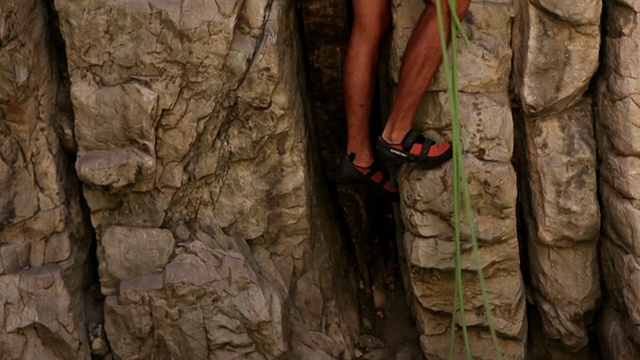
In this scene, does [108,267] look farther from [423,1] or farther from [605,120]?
[605,120]

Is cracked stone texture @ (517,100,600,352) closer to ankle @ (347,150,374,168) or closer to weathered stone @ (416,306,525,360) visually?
weathered stone @ (416,306,525,360)

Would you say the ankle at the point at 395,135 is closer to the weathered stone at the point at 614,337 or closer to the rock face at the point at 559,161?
the rock face at the point at 559,161

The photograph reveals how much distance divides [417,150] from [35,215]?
55.4 inches

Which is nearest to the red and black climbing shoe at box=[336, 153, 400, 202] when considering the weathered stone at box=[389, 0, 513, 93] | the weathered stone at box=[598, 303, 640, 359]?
the weathered stone at box=[389, 0, 513, 93]

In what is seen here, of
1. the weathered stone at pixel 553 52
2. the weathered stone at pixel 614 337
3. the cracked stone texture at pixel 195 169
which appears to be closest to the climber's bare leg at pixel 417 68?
the weathered stone at pixel 553 52

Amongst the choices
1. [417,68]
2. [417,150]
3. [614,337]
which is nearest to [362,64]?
[417,68]

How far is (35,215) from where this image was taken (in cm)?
359

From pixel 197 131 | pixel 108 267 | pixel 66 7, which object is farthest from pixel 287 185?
pixel 66 7

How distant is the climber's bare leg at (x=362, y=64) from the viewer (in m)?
3.51

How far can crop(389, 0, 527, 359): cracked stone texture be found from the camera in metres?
3.50

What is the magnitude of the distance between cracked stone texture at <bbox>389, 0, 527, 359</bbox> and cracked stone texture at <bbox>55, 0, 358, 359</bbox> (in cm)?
45

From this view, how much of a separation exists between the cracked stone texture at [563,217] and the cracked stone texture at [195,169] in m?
0.87

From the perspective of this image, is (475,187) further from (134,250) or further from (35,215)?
(35,215)

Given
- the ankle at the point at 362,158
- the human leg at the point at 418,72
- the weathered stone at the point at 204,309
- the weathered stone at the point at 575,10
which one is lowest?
the weathered stone at the point at 204,309
